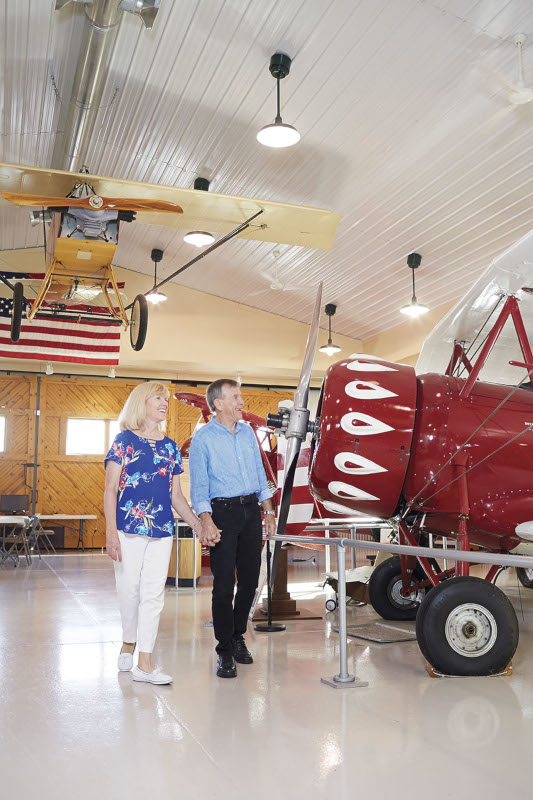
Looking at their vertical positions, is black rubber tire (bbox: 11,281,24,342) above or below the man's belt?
above

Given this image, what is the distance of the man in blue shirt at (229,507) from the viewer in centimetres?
377

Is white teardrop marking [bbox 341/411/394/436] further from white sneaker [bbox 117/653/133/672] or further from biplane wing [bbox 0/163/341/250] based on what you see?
biplane wing [bbox 0/163/341/250]

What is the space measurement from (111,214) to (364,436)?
4.98 meters

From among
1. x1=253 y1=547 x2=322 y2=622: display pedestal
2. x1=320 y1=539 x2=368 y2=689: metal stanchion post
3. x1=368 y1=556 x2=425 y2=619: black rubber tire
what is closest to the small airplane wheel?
x1=253 y1=547 x2=322 y2=622: display pedestal

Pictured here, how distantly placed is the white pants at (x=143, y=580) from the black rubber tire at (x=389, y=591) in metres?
2.64

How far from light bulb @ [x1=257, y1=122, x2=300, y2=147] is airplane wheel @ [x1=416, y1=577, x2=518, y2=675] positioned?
4244 millimetres

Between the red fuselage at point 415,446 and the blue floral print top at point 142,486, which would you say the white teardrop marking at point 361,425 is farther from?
the blue floral print top at point 142,486

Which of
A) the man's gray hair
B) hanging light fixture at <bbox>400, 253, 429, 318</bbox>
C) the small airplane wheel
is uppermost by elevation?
hanging light fixture at <bbox>400, 253, 429, 318</bbox>

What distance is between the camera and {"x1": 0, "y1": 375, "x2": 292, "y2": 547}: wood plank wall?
50.9ft

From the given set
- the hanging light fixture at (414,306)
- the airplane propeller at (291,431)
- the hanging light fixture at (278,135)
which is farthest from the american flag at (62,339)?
the airplane propeller at (291,431)

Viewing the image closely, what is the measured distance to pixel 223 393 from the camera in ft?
13.4

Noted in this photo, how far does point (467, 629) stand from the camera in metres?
3.78

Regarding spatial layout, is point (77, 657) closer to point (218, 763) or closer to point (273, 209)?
point (218, 763)

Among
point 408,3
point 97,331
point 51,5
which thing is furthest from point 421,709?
point 97,331
